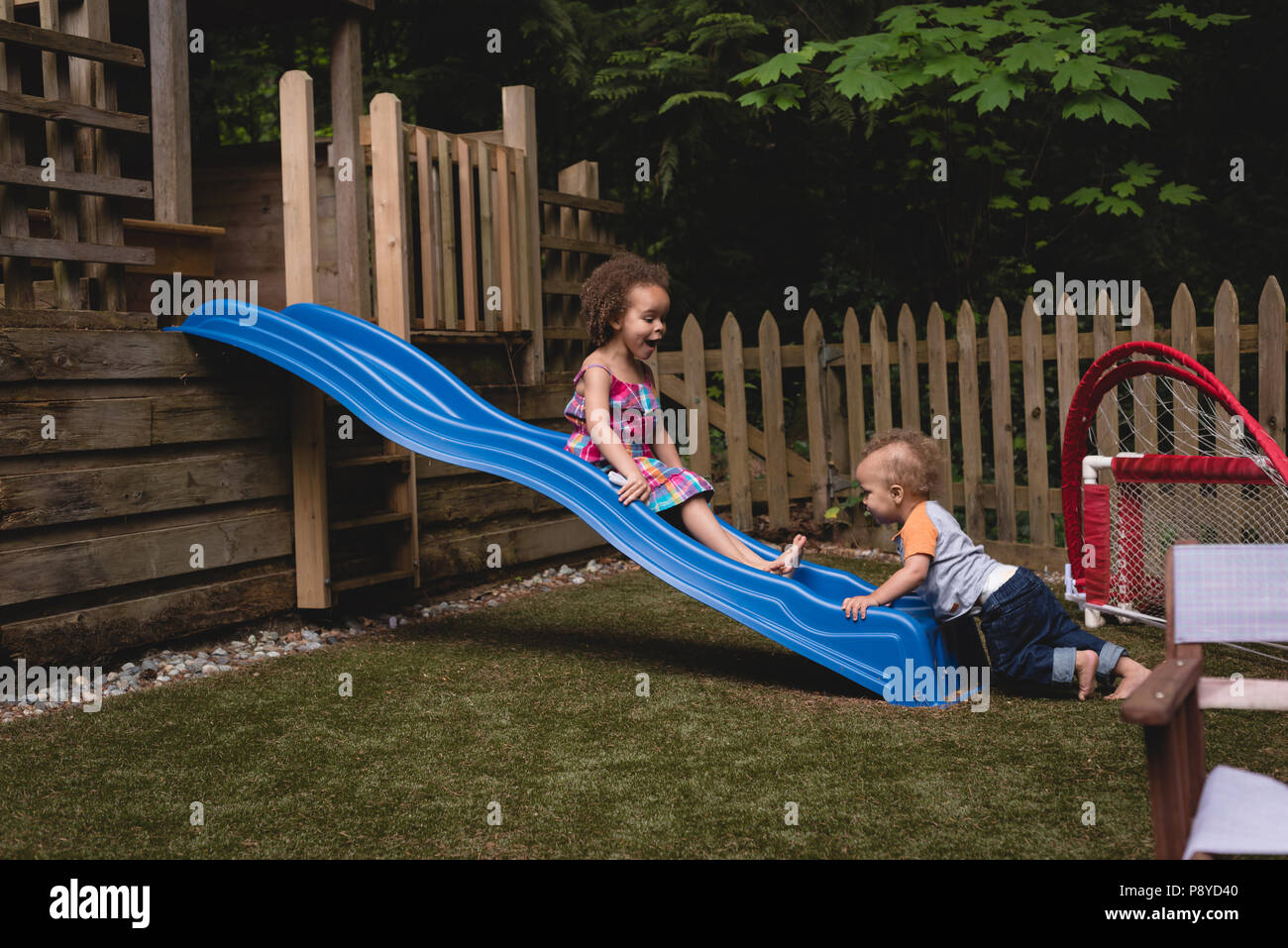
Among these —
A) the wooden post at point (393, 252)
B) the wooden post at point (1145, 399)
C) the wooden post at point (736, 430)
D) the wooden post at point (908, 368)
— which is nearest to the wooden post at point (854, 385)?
the wooden post at point (908, 368)

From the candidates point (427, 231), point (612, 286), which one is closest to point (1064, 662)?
point (612, 286)

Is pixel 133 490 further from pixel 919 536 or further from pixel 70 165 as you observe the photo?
pixel 919 536

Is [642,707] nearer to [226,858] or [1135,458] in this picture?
[226,858]

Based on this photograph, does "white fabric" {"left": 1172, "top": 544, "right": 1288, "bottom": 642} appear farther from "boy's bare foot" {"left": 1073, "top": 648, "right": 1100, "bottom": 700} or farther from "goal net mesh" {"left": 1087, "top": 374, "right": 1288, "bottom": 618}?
"goal net mesh" {"left": 1087, "top": 374, "right": 1288, "bottom": 618}

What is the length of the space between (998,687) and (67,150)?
14.6 feet

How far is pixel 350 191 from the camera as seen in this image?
20.2 ft

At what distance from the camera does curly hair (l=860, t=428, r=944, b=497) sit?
4.29m

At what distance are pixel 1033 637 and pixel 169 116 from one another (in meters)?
4.64

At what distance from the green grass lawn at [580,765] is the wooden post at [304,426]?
613 mm

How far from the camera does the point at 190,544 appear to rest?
205 inches

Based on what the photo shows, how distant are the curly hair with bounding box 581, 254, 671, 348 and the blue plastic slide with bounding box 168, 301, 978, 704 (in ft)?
1.86

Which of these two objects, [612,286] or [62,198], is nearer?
[62,198]

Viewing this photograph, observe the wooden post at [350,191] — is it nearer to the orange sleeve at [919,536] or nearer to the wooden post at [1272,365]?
the orange sleeve at [919,536]

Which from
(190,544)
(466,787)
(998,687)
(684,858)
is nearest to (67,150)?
(190,544)
